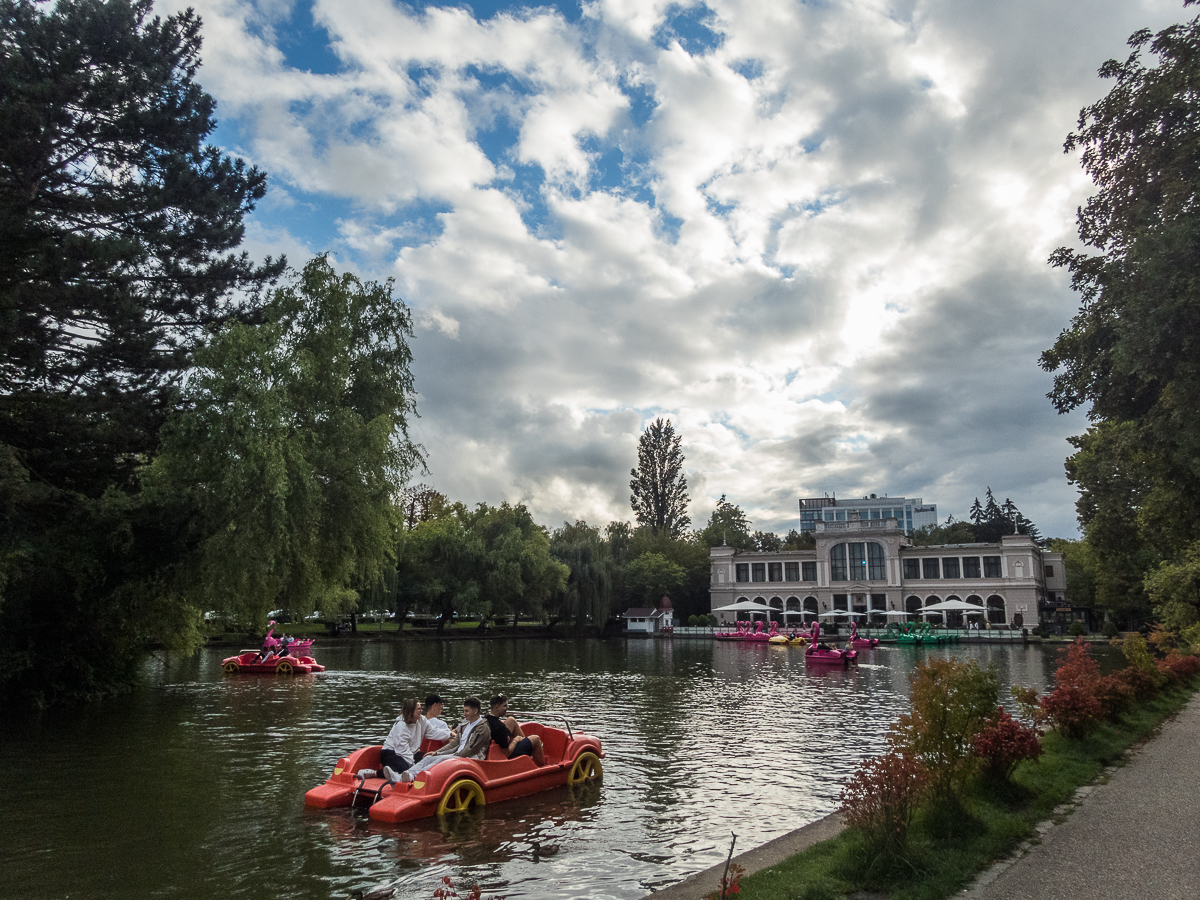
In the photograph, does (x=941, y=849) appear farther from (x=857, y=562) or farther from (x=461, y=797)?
(x=857, y=562)

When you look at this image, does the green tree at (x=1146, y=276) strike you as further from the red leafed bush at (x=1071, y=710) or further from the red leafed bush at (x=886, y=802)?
the red leafed bush at (x=886, y=802)

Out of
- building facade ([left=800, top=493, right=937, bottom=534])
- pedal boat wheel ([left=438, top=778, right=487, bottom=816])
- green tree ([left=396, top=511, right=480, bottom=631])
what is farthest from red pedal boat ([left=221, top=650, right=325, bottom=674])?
building facade ([left=800, top=493, right=937, bottom=534])

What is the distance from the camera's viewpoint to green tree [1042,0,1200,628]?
9.24 m

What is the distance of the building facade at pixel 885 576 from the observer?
76375 millimetres

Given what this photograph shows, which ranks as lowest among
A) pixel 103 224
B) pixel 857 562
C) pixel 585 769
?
pixel 585 769

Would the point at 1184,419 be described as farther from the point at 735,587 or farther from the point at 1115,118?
the point at 735,587

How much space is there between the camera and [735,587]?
8925 centimetres

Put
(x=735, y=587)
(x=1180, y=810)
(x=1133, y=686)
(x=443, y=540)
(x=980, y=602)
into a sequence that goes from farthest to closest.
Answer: (x=735, y=587)
(x=980, y=602)
(x=443, y=540)
(x=1133, y=686)
(x=1180, y=810)

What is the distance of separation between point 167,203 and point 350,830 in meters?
14.5

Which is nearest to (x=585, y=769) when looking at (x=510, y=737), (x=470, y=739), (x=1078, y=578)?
(x=510, y=737)

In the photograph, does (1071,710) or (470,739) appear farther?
(1071,710)

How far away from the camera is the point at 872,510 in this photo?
15350 centimetres

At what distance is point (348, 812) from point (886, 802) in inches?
262

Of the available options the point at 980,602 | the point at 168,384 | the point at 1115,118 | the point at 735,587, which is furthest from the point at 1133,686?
the point at 735,587
